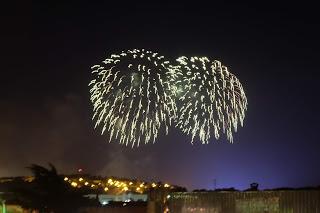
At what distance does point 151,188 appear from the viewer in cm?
3838
